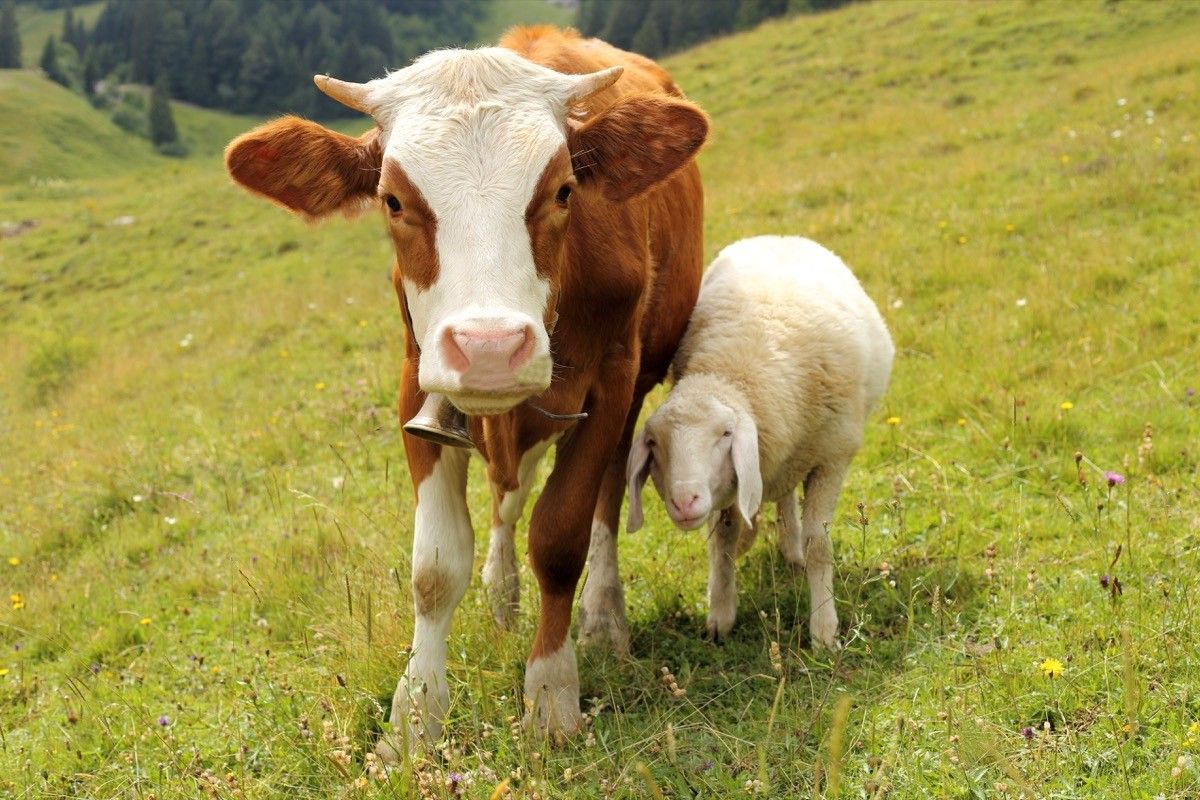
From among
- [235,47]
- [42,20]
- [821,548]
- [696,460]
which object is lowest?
[235,47]

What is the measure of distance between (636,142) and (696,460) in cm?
124

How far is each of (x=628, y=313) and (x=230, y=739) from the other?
88.5 inches

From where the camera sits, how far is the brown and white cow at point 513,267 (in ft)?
10.3

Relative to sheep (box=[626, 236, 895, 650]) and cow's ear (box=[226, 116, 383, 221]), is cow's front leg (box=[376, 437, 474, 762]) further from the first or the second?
cow's ear (box=[226, 116, 383, 221])

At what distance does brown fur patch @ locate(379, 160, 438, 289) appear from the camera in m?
3.24

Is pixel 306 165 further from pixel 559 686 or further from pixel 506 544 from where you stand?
pixel 506 544

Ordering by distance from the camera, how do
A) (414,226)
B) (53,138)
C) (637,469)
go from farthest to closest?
(53,138) < (637,469) < (414,226)

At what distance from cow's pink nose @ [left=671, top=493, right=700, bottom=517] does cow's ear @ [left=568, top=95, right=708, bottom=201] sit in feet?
3.79

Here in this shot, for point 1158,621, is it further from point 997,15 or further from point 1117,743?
point 997,15

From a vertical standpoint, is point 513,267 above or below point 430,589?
above

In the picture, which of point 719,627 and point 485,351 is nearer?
point 485,351

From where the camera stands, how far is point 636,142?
3.77 meters

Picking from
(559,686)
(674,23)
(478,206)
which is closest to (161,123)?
(674,23)

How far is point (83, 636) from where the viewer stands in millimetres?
5520
